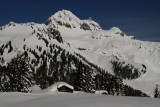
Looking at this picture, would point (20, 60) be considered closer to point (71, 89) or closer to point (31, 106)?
point (71, 89)

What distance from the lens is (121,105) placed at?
1302 centimetres

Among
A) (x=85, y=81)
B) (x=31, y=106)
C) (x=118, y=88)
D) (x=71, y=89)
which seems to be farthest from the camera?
(x=118, y=88)

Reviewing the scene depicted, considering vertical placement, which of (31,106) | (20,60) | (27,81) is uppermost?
(20,60)

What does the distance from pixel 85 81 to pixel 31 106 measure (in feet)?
189

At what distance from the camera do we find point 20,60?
57.1 metres

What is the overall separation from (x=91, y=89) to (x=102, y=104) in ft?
198

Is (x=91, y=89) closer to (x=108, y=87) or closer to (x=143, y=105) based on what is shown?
(x=108, y=87)

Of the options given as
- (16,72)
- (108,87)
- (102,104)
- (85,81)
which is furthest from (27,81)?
(102,104)

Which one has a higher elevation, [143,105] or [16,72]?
[16,72]

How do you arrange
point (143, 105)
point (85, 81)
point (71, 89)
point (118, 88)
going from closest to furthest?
1. point (143, 105)
2. point (71, 89)
3. point (85, 81)
4. point (118, 88)

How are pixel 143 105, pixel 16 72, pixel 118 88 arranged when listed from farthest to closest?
1. pixel 118 88
2. pixel 16 72
3. pixel 143 105

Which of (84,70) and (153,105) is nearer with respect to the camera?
(153,105)

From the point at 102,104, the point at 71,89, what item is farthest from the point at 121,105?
the point at 71,89

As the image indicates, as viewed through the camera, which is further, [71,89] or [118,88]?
[118,88]
